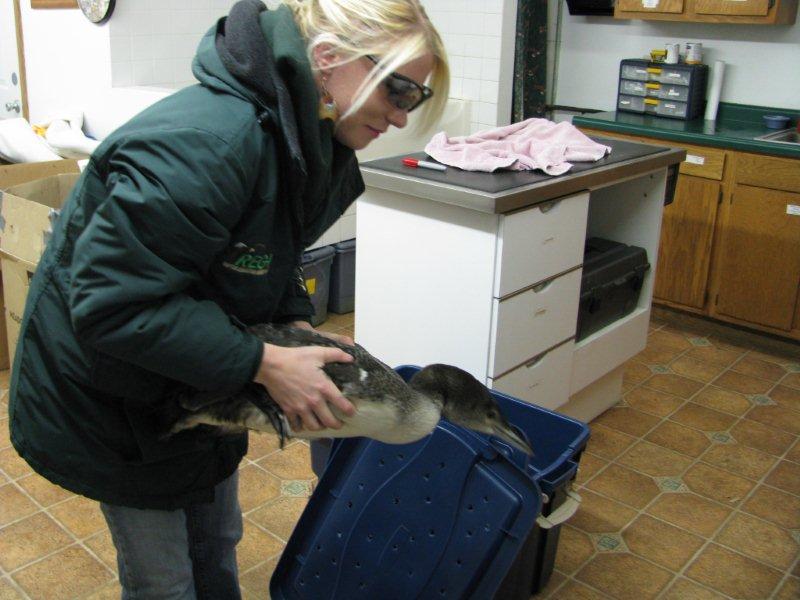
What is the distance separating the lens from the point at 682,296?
3990 mm

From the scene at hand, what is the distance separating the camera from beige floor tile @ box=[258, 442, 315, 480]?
2.65m

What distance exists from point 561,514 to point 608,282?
1.12 m

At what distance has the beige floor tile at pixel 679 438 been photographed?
2.91 m

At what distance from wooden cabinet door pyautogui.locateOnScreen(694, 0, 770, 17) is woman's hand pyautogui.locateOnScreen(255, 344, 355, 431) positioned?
3.38 meters

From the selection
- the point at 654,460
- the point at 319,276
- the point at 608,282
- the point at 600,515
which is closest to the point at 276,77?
the point at 600,515

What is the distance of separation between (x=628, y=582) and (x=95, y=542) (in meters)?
1.49

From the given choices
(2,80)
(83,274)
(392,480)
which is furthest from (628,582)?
(2,80)

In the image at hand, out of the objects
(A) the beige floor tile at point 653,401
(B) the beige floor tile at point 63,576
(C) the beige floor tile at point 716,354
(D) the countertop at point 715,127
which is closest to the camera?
(B) the beige floor tile at point 63,576

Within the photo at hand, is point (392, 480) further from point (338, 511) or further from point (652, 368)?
point (652, 368)

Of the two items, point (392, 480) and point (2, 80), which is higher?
point (2, 80)

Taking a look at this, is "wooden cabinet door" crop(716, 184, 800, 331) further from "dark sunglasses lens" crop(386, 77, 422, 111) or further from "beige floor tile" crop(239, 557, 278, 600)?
"dark sunglasses lens" crop(386, 77, 422, 111)

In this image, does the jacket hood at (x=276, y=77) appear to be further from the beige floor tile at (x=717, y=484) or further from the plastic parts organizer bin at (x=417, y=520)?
the beige floor tile at (x=717, y=484)

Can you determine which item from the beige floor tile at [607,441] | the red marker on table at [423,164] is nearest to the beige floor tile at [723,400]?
the beige floor tile at [607,441]

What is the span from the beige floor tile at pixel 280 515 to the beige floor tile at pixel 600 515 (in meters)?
0.84
